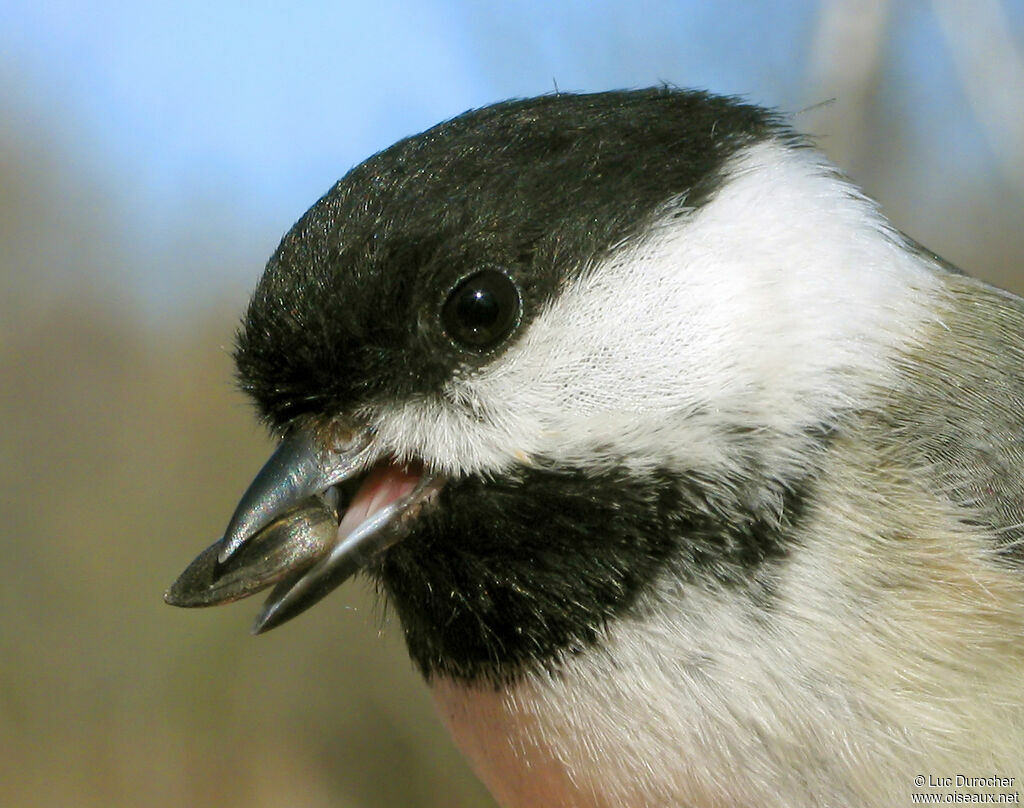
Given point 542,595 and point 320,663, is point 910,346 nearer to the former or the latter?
point 542,595

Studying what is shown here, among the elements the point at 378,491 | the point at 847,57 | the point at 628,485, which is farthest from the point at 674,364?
the point at 847,57

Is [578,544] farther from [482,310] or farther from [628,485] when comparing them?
[482,310]

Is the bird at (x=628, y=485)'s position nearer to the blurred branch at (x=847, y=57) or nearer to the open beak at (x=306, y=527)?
the open beak at (x=306, y=527)

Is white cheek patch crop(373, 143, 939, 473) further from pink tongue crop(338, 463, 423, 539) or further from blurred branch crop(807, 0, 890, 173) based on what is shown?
blurred branch crop(807, 0, 890, 173)

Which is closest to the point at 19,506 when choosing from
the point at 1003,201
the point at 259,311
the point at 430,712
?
the point at 430,712

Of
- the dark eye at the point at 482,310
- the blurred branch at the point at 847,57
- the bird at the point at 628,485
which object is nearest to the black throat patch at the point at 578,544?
the bird at the point at 628,485
